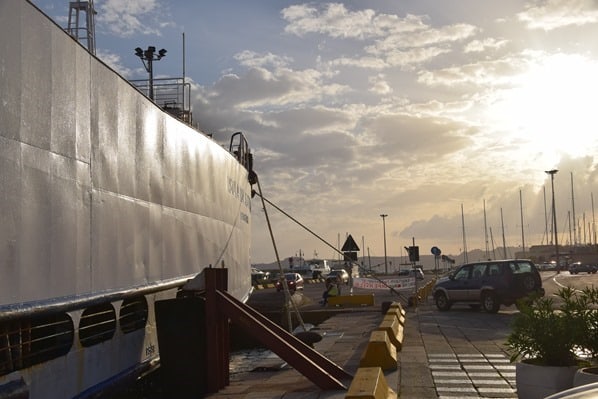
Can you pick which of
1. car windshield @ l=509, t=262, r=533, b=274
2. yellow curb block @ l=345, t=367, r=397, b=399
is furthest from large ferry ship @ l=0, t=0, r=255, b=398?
car windshield @ l=509, t=262, r=533, b=274

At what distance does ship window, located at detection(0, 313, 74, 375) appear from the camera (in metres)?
5.07

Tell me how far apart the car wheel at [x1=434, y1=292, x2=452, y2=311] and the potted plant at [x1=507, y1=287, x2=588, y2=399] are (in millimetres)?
16087

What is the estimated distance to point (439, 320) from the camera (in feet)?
59.9

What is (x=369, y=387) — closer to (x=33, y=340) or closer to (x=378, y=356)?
(x=33, y=340)

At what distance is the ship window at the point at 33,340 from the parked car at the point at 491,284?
1607 centimetres

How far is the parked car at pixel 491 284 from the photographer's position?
20.2m

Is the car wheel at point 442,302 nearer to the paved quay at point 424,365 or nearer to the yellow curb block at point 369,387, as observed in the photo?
the paved quay at point 424,365

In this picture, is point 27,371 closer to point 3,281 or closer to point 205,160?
point 3,281

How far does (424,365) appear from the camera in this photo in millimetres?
9961

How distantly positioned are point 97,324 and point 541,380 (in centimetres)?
435

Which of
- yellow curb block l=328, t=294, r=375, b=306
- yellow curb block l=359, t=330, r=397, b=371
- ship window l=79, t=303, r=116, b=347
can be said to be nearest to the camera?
ship window l=79, t=303, r=116, b=347

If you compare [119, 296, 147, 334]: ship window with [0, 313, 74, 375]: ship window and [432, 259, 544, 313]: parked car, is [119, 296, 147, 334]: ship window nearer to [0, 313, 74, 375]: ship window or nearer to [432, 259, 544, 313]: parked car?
[0, 313, 74, 375]: ship window

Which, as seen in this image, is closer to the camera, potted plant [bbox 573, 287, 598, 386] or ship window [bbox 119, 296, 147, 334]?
potted plant [bbox 573, 287, 598, 386]

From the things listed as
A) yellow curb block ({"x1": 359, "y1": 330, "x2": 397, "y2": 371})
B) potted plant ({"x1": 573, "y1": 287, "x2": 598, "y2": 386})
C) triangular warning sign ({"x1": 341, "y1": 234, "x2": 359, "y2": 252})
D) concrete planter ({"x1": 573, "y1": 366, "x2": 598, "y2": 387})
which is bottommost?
yellow curb block ({"x1": 359, "y1": 330, "x2": 397, "y2": 371})
